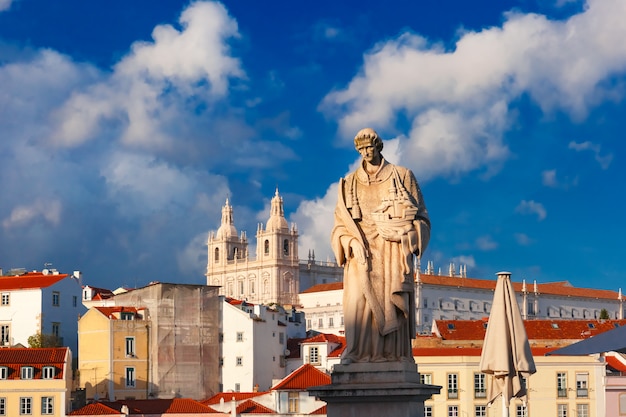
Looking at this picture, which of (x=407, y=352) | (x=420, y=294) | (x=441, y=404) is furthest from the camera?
(x=420, y=294)

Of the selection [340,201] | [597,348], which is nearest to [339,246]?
[340,201]

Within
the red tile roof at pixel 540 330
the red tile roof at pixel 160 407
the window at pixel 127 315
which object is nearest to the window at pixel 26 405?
the red tile roof at pixel 160 407

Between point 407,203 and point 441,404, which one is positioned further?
point 441,404

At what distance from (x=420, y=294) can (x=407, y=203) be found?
13352 centimetres

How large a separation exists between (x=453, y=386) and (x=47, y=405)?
19519 millimetres

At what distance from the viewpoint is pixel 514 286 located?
158m

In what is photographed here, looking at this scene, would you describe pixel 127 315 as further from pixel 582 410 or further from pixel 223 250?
pixel 223 250

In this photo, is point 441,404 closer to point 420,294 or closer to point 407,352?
point 407,352

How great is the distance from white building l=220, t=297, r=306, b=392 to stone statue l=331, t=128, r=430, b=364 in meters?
64.8

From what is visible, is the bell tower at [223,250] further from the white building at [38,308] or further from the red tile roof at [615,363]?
the red tile roof at [615,363]

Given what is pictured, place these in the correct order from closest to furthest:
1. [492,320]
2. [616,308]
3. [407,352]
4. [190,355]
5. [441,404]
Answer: [407,352]
[492,320]
[441,404]
[190,355]
[616,308]

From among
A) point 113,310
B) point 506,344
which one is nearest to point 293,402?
point 113,310

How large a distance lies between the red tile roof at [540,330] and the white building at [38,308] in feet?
78.5

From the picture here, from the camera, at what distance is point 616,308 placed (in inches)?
6550
